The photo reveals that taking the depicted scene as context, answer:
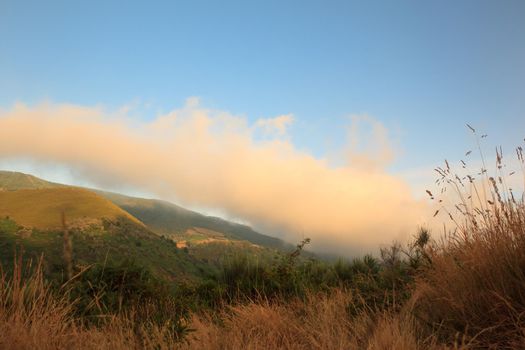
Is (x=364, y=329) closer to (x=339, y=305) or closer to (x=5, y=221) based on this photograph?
(x=339, y=305)

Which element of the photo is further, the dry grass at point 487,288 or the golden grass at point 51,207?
the golden grass at point 51,207

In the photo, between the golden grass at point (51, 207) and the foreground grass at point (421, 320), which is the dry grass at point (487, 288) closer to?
the foreground grass at point (421, 320)

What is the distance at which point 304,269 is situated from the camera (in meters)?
11.3

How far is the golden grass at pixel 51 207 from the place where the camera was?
74500 mm

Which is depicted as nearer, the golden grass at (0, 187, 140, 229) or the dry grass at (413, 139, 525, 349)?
the dry grass at (413, 139, 525, 349)

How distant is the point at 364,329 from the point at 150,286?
20.0 ft

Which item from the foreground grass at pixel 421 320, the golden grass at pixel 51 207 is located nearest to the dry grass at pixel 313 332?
the foreground grass at pixel 421 320

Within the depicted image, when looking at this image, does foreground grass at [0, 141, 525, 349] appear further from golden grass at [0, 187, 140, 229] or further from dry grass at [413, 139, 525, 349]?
golden grass at [0, 187, 140, 229]

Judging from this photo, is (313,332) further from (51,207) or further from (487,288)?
(51,207)

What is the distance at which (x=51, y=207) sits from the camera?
281 feet

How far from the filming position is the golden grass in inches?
2933

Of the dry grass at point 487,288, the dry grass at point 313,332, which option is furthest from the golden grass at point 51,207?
the dry grass at point 487,288

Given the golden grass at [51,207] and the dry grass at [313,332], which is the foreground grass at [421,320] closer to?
the dry grass at [313,332]

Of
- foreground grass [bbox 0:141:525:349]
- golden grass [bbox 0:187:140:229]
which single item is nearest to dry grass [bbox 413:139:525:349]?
foreground grass [bbox 0:141:525:349]
